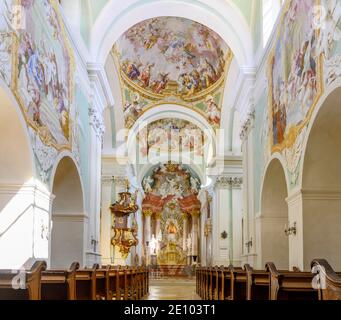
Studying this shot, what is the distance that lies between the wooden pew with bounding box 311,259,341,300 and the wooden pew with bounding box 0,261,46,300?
1.97 m

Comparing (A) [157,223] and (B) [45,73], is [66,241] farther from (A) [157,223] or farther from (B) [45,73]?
(A) [157,223]

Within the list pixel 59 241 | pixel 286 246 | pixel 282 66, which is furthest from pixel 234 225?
pixel 282 66

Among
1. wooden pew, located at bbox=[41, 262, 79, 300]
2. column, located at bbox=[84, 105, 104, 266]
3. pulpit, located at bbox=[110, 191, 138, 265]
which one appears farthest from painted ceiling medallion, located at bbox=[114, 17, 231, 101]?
wooden pew, located at bbox=[41, 262, 79, 300]

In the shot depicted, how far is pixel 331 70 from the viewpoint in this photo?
709cm

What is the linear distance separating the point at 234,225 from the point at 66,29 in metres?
11.8

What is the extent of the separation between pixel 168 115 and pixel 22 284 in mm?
19667

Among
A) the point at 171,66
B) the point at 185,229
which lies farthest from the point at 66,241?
the point at 185,229

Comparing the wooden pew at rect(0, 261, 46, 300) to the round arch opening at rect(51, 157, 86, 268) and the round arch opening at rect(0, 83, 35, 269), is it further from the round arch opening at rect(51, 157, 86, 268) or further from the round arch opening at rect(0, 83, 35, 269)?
the round arch opening at rect(51, 157, 86, 268)

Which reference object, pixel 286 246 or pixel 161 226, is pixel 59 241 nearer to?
pixel 286 246

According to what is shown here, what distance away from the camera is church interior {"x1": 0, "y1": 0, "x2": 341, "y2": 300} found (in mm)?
7258

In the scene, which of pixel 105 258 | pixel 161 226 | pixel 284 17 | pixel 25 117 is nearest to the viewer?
pixel 25 117

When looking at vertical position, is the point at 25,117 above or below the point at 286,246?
above

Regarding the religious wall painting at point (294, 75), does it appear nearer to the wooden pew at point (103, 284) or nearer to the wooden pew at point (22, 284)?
the wooden pew at point (103, 284)

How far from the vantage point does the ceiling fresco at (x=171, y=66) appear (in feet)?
63.4
